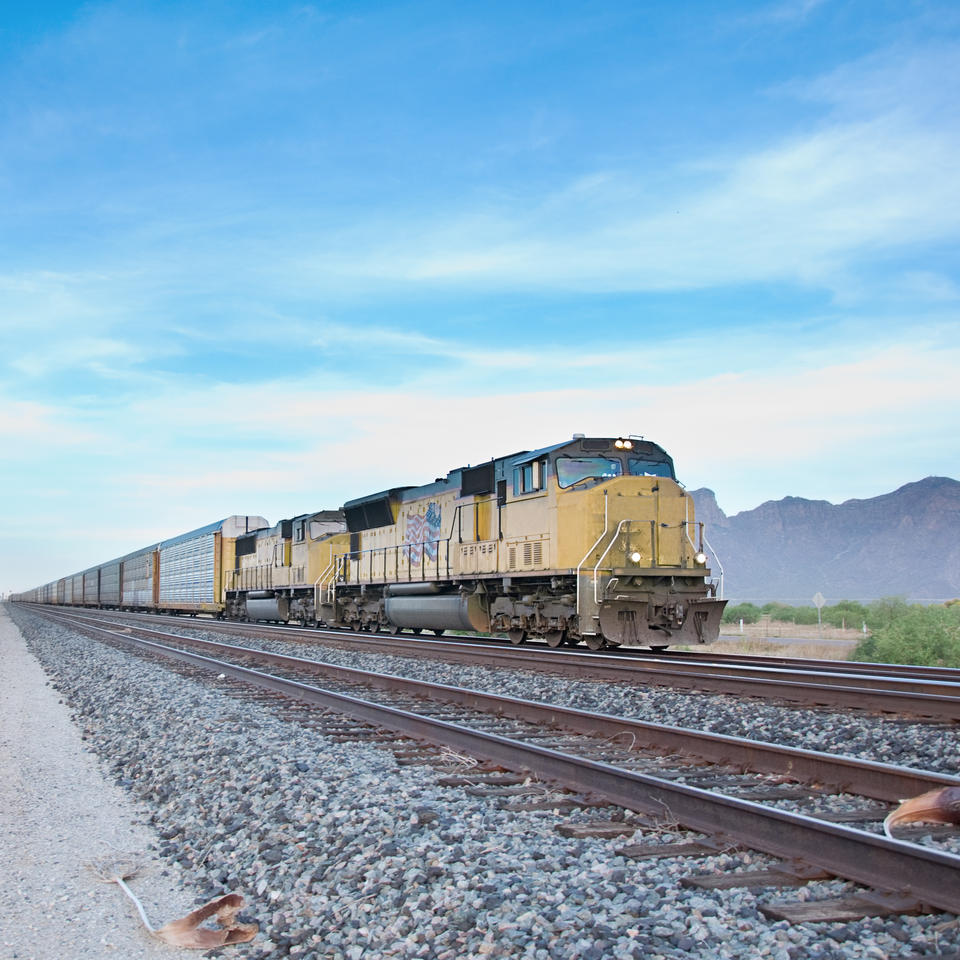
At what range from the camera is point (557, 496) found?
14055 mm

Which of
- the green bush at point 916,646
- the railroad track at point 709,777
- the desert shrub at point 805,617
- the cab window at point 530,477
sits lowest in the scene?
the desert shrub at point 805,617

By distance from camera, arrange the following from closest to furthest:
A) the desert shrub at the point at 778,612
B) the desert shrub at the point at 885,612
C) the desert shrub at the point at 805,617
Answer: the desert shrub at the point at 885,612 → the desert shrub at the point at 805,617 → the desert shrub at the point at 778,612

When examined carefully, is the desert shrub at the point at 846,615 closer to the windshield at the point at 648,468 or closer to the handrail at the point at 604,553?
the windshield at the point at 648,468

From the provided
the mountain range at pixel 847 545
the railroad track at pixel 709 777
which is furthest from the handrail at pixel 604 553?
the mountain range at pixel 847 545

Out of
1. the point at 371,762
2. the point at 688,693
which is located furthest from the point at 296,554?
the point at 371,762

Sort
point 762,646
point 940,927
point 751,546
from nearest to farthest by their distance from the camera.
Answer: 1. point 940,927
2. point 762,646
3. point 751,546

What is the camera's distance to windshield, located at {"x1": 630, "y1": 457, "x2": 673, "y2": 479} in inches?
564

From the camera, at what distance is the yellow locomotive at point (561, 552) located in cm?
1325

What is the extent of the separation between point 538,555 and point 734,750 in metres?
8.66

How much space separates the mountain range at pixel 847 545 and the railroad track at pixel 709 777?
11035 cm

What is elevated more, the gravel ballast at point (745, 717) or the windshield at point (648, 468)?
the windshield at point (648, 468)

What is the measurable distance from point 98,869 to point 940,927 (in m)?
3.56

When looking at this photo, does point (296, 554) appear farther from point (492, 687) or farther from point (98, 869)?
point (98, 869)

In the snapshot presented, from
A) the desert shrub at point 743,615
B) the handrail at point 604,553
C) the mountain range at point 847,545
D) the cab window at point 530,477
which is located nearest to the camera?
the handrail at point 604,553
